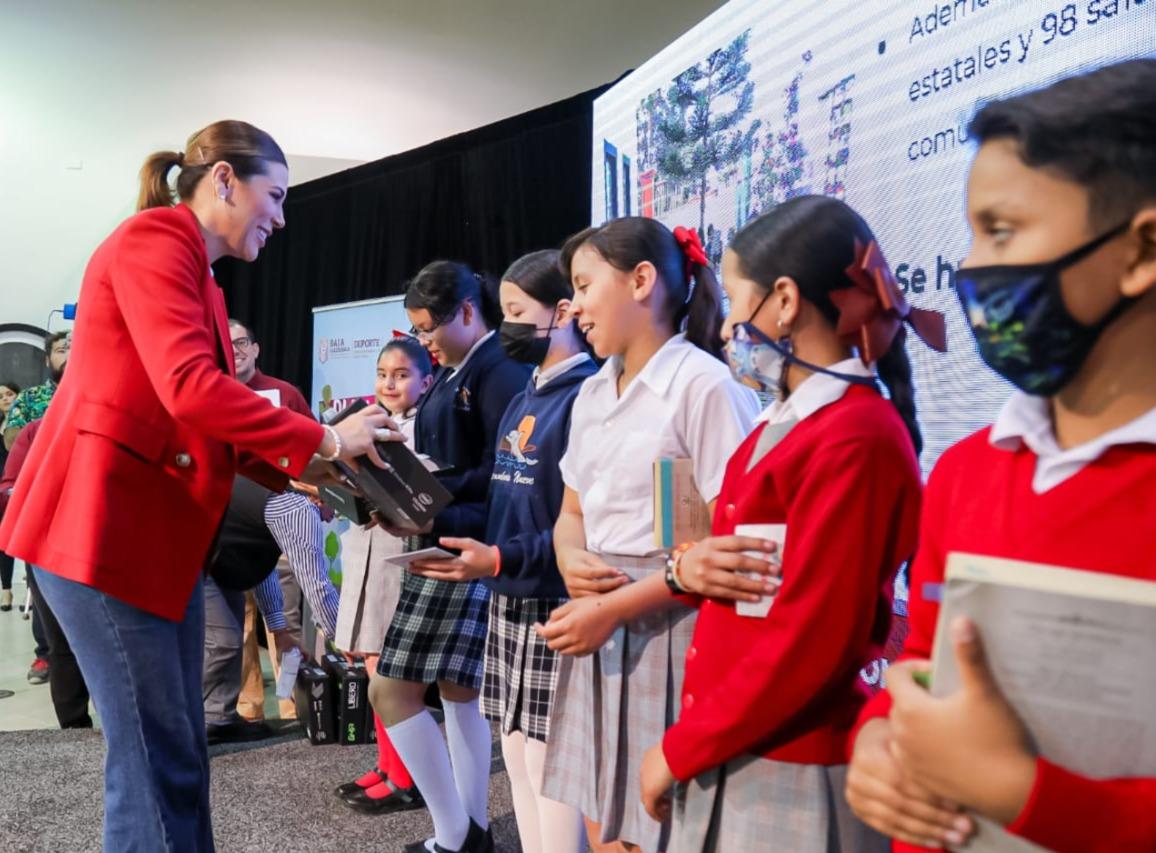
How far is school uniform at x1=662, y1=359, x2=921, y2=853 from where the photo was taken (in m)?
1.14

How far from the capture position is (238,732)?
4.14 meters

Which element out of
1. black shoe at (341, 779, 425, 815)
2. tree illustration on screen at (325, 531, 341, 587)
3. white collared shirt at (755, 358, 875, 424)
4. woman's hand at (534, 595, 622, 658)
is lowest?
black shoe at (341, 779, 425, 815)

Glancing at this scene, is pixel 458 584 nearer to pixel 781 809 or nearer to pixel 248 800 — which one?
pixel 248 800

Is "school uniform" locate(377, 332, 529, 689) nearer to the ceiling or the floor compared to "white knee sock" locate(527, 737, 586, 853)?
nearer to the ceiling

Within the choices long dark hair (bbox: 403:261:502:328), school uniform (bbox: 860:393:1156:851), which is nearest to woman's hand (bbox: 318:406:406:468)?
long dark hair (bbox: 403:261:502:328)

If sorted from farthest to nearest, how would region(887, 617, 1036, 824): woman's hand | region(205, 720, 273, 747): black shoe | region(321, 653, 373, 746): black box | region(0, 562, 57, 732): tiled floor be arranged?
region(0, 562, 57, 732): tiled floor, region(205, 720, 273, 747): black shoe, region(321, 653, 373, 746): black box, region(887, 617, 1036, 824): woman's hand

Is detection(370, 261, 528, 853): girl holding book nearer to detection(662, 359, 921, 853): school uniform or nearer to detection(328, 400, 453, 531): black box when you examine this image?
detection(328, 400, 453, 531): black box

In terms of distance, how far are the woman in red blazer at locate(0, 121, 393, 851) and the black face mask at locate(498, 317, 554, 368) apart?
63cm

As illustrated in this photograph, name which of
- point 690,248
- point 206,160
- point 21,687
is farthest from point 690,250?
point 21,687

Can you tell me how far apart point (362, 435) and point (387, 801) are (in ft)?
5.82

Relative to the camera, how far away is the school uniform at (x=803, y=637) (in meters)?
1.14

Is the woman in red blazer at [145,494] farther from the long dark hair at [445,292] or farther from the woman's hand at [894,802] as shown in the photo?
the woman's hand at [894,802]

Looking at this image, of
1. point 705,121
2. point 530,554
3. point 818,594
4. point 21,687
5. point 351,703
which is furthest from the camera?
point 21,687

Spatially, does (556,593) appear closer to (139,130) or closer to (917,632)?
(917,632)
